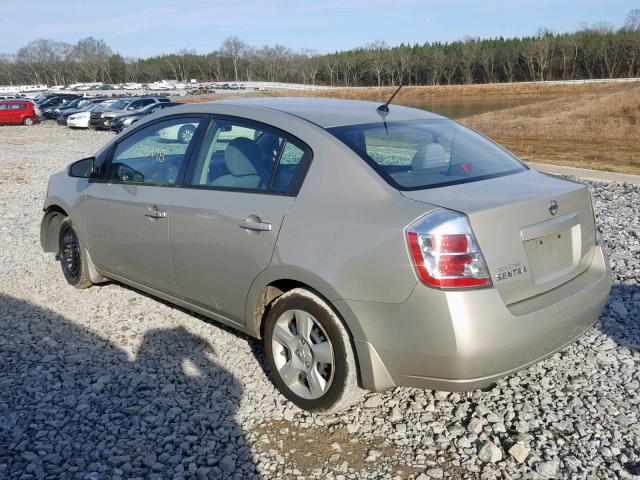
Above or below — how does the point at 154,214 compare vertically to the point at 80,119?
above

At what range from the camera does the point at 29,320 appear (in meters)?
5.10

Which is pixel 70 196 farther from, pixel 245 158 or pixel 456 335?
pixel 456 335

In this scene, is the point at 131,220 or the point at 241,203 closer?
the point at 241,203

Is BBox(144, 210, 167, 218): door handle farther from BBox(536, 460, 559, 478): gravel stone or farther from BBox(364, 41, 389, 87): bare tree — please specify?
BBox(364, 41, 389, 87): bare tree

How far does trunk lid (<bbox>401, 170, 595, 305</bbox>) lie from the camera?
301 centimetres

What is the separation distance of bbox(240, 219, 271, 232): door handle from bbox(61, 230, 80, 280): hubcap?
258 cm

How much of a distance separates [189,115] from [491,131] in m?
23.8

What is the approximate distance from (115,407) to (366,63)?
514 ft

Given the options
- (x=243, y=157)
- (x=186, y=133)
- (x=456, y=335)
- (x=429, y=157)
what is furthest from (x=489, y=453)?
(x=186, y=133)

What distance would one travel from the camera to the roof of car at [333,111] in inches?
152

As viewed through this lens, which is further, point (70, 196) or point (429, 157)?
point (70, 196)

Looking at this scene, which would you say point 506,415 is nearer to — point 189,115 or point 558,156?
point 189,115

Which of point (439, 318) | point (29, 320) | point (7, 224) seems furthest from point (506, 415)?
point (7, 224)

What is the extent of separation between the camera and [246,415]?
11.8 feet
